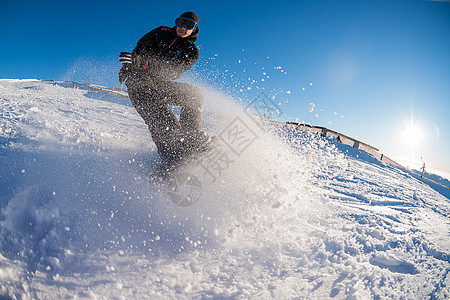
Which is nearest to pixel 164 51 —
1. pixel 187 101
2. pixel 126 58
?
pixel 126 58

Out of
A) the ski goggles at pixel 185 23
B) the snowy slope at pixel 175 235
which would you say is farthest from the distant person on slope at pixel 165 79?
the snowy slope at pixel 175 235

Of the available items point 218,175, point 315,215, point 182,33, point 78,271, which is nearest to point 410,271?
point 315,215

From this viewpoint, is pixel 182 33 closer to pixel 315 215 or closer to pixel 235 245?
pixel 235 245

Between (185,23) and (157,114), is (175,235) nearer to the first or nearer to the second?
(157,114)

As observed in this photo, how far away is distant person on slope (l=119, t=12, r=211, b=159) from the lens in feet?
8.44

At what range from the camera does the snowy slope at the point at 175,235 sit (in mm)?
1279

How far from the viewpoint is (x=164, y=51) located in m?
2.71

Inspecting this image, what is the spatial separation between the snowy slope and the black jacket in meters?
1.15

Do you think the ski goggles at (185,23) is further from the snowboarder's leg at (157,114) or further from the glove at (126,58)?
the snowboarder's leg at (157,114)

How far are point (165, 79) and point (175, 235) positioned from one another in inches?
76.5

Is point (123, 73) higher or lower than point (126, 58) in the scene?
lower

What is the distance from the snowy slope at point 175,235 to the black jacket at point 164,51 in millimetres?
1147

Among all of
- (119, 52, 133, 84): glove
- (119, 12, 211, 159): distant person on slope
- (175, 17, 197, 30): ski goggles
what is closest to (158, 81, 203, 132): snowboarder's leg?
(119, 12, 211, 159): distant person on slope

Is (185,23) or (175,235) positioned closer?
(175,235)
